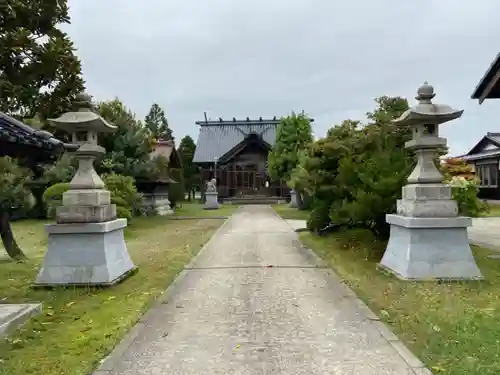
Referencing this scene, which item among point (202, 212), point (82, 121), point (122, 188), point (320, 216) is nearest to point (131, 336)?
point (82, 121)

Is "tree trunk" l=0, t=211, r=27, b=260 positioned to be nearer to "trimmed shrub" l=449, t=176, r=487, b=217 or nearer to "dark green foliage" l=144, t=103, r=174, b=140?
"trimmed shrub" l=449, t=176, r=487, b=217

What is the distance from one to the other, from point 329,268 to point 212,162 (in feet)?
124

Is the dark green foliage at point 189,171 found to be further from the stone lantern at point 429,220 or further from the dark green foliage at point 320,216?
the stone lantern at point 429,220

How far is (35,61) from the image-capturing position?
11742 millimetres

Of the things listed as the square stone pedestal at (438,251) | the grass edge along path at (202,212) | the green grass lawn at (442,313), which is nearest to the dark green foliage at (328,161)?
the green grass lawn at (442,313)

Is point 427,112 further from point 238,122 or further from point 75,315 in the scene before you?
point 238,122

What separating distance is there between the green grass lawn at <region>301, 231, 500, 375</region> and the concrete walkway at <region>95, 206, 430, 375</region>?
221mm

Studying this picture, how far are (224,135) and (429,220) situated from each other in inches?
1782

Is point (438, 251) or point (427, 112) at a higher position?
point (427, 112)

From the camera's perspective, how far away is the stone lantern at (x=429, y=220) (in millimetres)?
8102

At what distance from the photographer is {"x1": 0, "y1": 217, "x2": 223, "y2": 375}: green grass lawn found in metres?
4.73

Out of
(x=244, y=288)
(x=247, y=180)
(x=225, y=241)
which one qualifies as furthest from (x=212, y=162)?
(x=244, y=288)

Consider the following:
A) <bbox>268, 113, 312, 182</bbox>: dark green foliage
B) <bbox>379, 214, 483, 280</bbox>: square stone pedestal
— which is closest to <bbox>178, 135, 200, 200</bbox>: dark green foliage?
<bbox>268, 113, 312, 182</bbox>: dark green foliage

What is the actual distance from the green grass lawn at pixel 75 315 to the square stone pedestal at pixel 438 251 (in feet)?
13.1
